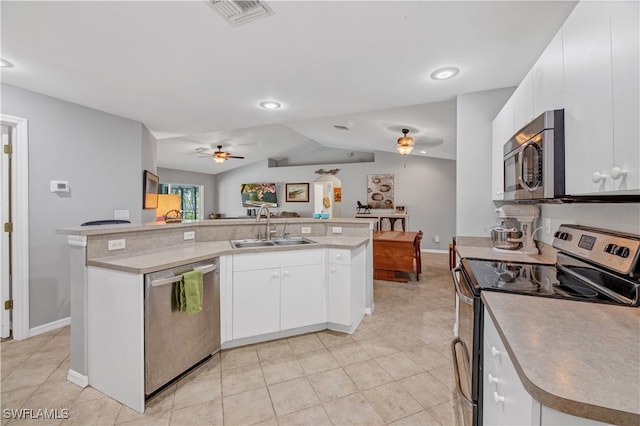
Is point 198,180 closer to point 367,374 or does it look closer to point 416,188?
point 416,188

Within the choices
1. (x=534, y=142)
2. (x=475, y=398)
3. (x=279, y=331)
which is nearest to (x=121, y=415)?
(x=279, y=331)

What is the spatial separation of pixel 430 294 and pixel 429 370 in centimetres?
192

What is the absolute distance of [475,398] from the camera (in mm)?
1201

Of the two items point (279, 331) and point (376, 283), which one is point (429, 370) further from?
point (376, 283)

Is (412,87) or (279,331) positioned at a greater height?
(412,87)

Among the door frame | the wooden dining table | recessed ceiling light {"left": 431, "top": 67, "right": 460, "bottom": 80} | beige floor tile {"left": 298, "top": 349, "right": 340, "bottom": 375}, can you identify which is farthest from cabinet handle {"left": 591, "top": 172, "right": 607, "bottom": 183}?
the door frame

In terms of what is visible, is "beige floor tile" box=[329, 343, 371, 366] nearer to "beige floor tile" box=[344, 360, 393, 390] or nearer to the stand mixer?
"beige floor tile" box=[344, 360, 393, 390]

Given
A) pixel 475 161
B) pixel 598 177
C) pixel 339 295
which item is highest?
pixel 475 161

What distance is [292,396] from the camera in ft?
5.80

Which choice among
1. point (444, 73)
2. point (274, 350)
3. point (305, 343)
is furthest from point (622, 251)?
point (274, 350)

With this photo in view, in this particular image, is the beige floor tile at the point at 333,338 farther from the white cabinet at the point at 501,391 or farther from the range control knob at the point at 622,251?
the range control knob at the point at 622,251

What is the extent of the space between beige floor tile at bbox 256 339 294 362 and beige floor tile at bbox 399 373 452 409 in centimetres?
94

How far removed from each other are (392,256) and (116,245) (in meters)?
3.66

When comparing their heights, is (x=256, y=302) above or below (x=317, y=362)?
above
